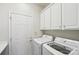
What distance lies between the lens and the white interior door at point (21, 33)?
5.69ft

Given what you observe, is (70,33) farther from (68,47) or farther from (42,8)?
(42,8)

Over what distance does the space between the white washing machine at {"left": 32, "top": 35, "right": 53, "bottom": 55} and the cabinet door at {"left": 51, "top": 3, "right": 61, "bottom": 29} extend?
0.75 feet

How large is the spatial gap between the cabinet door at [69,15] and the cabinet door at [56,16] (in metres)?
0.12

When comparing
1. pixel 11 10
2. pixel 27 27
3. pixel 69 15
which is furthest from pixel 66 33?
pixel 11 10

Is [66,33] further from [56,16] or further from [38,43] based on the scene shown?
[38,43]

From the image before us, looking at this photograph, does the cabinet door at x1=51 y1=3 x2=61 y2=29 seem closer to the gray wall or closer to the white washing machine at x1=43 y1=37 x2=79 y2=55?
the gray wall

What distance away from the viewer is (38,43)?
6.44ft

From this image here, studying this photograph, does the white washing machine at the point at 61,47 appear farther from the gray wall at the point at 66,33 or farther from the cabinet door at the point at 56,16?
the cabinet door at the point at 56,16

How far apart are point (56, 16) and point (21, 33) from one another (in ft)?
2.23

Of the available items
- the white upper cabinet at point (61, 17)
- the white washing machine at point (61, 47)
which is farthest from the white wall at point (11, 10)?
the white washing machine at point (61, 47)
